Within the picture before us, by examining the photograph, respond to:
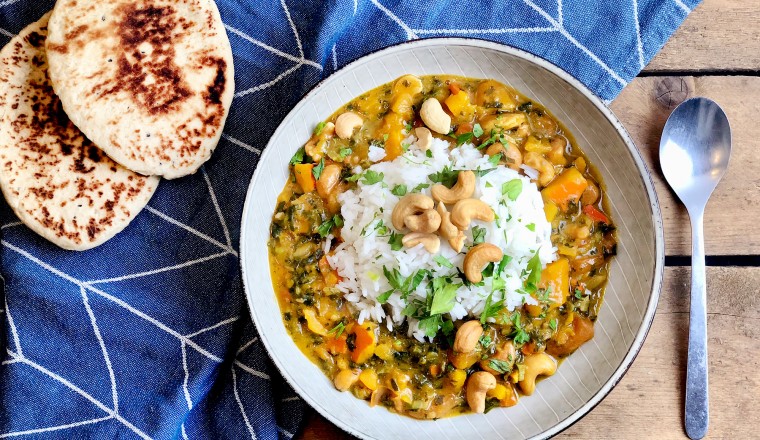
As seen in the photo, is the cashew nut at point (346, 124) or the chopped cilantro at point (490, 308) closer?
the chopped cilantro at point (490, 308)

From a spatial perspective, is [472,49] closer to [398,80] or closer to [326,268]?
[398,80]

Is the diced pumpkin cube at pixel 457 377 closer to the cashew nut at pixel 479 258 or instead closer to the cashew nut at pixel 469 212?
the cashew nut at pixel 479 258

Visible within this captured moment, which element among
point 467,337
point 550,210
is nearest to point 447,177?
point 550,210

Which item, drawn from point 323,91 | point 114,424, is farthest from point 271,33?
point 114,424

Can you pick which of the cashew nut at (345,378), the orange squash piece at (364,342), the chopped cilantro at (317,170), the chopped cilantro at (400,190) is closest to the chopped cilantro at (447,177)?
the chopped cilantro at (400,190)

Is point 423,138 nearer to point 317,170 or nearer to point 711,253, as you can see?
point 317,170

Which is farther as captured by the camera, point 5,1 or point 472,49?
point 5,1
